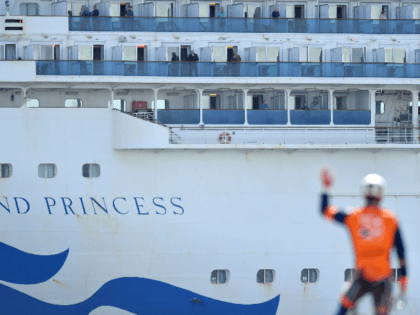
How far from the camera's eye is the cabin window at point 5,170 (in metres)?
19.1

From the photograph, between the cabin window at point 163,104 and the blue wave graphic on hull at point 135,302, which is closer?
the blue wave graphic on hull at point 135,302

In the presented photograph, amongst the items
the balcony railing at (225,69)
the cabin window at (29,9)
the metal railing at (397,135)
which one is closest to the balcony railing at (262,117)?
the metal railing at (397,135)

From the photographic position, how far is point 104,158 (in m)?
19.5

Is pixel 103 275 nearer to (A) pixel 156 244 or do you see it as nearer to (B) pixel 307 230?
(A) pixel 156 244

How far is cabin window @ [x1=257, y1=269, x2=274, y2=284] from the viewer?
19422 mm

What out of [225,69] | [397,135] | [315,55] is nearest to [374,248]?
[225,69]

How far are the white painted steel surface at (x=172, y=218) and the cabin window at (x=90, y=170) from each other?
0.44 feet

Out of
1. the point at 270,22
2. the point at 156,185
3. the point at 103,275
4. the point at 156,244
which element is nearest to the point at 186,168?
the point at 156,185

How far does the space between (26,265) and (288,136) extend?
806cm

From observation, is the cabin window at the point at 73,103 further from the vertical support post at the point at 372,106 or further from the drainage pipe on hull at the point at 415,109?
the drainage pipe on hull at the point at 415,109

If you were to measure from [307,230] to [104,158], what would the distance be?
19.4 ft

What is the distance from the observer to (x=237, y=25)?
2180 cm

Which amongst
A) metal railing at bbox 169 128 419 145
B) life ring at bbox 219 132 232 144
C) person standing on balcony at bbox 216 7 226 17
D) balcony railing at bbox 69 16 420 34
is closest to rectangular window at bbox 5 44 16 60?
balcony railing at bbox 69 16 420 34

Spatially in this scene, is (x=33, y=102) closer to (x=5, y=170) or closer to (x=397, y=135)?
(x=5, y=170)
